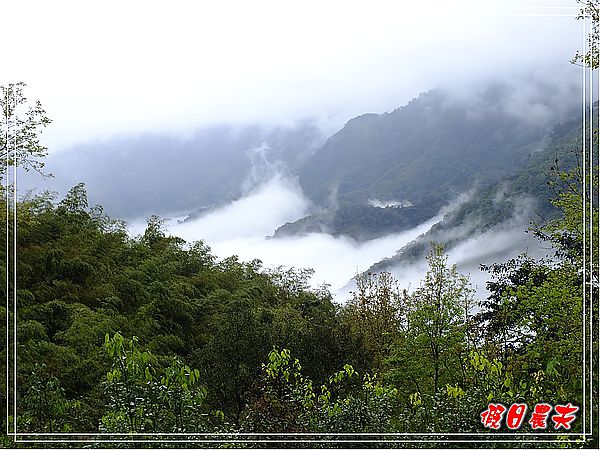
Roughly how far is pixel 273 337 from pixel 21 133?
5.86 feet

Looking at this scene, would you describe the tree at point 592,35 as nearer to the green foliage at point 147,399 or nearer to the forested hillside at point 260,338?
the forested hillside at point 260,338

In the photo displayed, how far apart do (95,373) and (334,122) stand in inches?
74.2

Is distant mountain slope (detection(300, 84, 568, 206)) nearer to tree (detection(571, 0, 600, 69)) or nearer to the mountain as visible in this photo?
the mountain

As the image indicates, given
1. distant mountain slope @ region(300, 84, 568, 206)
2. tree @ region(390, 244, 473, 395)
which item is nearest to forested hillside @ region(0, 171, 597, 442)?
tree @ region(390, 244, 473, 395)

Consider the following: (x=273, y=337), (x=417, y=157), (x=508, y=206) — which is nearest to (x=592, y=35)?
(x=508, y=206)

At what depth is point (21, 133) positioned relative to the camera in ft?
13.2

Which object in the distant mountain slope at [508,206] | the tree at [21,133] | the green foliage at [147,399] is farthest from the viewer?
the tree at [21,133]

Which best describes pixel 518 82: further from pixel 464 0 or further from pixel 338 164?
pixel 338 164

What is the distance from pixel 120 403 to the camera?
3699mm

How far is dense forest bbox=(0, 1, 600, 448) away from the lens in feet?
12.3

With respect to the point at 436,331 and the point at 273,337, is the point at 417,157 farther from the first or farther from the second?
the point at 273,337

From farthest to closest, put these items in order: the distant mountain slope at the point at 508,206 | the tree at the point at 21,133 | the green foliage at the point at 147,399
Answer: the tree at the point at 21,133 → the distant mountain slope at the point at 508,206 → the green foliage at the point at 147,399

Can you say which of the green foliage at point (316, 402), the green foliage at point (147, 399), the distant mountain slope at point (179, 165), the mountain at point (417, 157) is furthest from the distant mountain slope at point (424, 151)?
the green foliage at point (147, 399)

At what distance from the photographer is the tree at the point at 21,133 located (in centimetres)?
397
